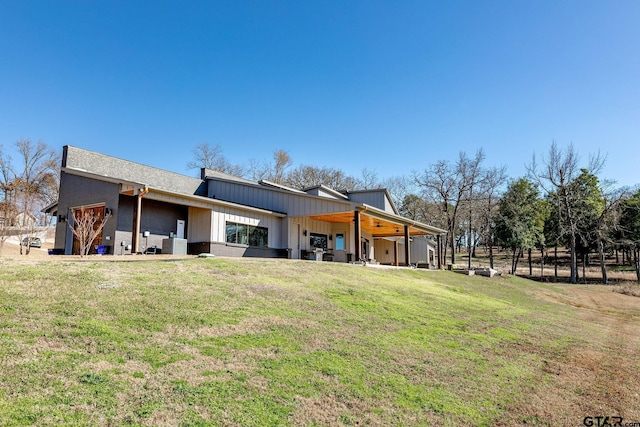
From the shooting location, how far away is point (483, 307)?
11273mm

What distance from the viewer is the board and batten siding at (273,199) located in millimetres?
18797

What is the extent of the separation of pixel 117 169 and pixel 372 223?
46.9 feet

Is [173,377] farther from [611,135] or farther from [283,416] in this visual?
[611,135]

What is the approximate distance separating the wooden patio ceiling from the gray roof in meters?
7.35

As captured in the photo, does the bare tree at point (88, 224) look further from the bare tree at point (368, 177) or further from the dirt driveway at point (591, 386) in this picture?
the bare tree at point (368, 177)

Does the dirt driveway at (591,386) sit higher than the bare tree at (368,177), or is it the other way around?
the bare tree at (368,177)

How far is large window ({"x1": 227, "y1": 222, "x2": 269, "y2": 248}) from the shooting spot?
1795 centimetres

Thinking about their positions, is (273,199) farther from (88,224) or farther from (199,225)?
(88,224)

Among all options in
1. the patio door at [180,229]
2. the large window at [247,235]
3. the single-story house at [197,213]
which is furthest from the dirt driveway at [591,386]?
the patio door at [180,229]

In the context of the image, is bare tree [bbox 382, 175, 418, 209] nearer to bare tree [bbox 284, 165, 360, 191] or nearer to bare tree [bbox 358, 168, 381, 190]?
bare tree [bbox 358, 168, 381, 190]

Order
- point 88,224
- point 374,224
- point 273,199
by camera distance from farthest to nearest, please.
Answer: point 374,224
point 273,199
point 88,224

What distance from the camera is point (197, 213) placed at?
17359mm

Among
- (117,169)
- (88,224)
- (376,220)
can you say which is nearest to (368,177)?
(376,220)

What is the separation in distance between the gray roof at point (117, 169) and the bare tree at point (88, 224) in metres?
1.57
